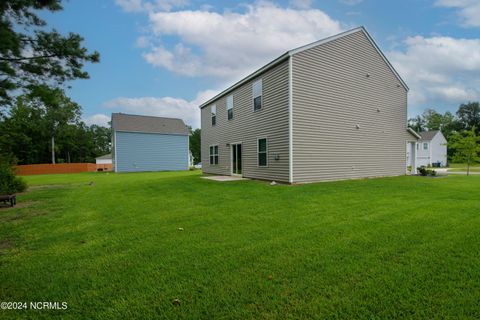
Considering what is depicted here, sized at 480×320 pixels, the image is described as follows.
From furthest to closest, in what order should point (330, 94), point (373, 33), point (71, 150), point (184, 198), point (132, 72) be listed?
point (71, 150) < point (132, 72) < point (373, 33) < point (330, 94) < point (184, 198)

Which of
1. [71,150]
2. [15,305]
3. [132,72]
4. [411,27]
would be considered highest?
[411,27]

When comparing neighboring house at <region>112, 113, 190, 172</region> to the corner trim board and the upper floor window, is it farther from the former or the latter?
the corner trim board

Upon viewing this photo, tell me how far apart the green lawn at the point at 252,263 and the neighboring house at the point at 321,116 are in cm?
550

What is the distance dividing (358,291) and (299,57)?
10.0 m

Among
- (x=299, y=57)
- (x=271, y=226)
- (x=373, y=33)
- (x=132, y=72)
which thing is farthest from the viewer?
(x=132, y=72)

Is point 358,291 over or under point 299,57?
under

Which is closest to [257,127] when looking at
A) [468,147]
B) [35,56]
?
[35,56]

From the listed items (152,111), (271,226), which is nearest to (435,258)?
(271,226)

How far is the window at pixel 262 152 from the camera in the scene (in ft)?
40.8

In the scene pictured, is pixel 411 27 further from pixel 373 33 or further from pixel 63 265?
pixel 63 265

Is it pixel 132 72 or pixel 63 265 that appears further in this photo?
pixel 132 72

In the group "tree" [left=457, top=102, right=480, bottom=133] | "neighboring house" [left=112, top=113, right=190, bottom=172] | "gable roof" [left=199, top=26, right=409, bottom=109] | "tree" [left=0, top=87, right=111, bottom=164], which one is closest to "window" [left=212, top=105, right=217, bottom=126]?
"gable roof" [left=199, top=26, right=409, bottom=109]

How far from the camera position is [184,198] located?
8.09m

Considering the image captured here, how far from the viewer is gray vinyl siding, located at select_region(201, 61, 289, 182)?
11125mm
